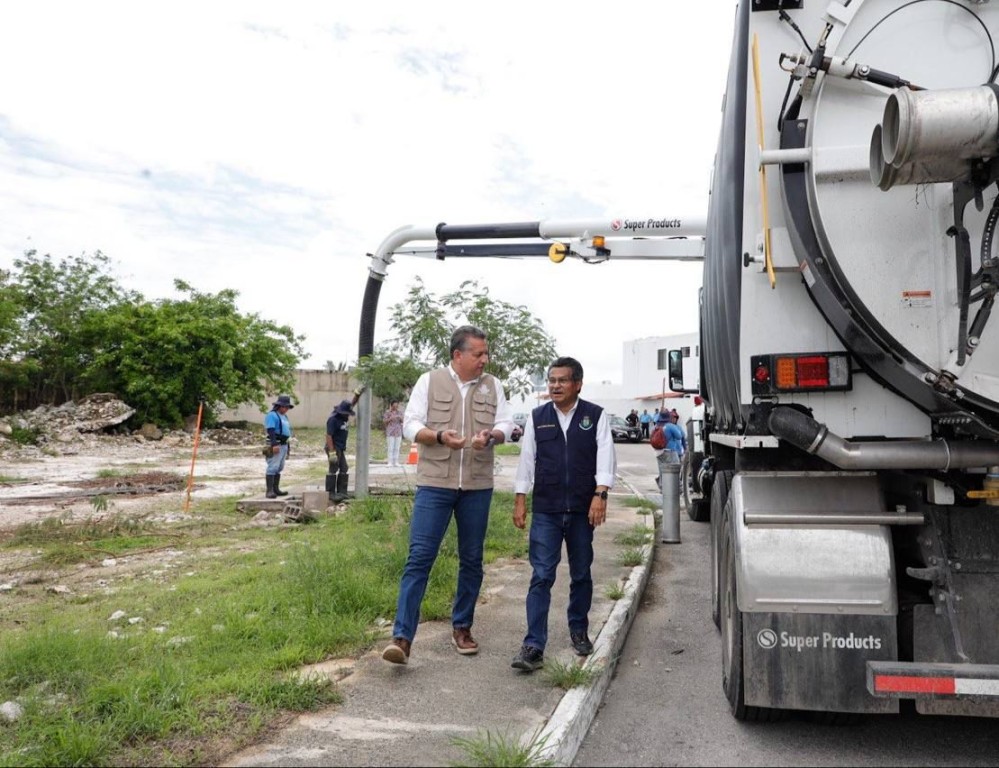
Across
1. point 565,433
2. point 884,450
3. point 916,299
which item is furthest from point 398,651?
point 916,299

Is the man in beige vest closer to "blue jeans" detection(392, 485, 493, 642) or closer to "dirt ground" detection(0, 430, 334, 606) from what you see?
"blue jeans" detection(392, 485, 493, 642)

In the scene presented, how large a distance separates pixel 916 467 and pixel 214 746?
10.4 feet

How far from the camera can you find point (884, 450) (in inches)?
133

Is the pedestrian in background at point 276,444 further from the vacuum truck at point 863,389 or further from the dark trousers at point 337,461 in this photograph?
the vacuum truck at point 863,389

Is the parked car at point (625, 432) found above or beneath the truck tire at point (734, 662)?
above

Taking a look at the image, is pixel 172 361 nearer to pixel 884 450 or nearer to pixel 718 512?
pixel 718 512

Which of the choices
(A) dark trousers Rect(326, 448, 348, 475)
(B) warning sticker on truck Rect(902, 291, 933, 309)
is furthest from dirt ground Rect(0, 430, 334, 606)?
(B) warning sticker on truck Rect(902, 291, 933, 309)

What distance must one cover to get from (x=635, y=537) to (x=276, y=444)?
605 cm

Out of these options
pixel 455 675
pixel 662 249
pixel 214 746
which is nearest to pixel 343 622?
pixel 455 675

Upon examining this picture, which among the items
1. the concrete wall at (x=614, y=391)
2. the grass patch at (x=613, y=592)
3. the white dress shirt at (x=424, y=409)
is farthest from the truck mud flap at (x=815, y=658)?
the concrete wall at (x=614, y=391)

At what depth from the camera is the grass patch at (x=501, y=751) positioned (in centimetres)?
309

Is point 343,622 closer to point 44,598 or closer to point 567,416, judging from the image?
point 567,416

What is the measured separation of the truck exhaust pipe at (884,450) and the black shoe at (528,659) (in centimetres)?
191

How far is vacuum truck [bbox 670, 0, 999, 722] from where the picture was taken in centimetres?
334
